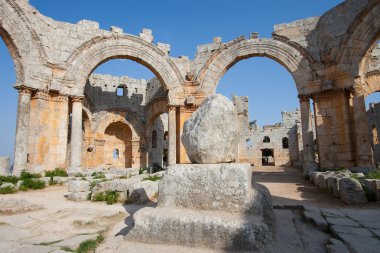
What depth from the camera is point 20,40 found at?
10.2 metres

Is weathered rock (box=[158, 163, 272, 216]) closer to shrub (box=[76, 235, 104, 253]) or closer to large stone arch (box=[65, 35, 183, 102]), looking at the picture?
shrub (box=[76, 235, 104, 253])

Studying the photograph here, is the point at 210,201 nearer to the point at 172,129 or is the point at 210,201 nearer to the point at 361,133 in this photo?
the point at 361,133

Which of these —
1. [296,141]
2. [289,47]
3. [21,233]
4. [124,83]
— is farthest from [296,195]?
[296,141]

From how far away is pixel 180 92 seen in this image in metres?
13.4

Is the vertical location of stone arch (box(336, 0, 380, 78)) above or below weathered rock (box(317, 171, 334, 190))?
above

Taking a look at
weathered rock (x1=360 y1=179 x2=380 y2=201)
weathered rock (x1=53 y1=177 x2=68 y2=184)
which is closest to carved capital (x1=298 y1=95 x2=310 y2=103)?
weathered rock (x1=360 y1=179 x2=380 y2=201)

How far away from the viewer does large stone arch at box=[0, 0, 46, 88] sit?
32.7 ft

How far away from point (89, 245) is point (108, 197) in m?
3.16

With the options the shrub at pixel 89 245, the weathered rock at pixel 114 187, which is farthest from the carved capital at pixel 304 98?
the shrub at pixel 89 245

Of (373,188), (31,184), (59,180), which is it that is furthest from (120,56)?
(373,188)

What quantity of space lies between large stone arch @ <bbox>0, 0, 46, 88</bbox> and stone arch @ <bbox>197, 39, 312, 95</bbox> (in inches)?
297

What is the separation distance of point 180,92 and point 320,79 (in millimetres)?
6678

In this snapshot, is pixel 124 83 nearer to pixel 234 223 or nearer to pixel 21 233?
pixel 21 233

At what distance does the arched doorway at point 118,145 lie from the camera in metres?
19.4
